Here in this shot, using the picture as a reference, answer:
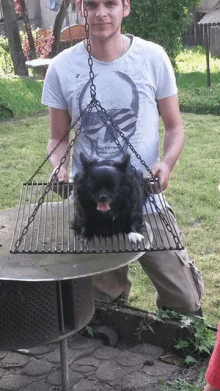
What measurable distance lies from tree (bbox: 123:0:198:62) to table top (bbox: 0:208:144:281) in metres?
12.5

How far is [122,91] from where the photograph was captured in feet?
10.2

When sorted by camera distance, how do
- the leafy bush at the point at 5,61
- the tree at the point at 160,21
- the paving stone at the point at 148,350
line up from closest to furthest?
the paving stone at the point at 148,350 < the tree at the point at 160,21 < the leafy bush at the point at 5,61

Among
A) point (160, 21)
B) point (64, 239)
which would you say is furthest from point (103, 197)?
point (160, 21)

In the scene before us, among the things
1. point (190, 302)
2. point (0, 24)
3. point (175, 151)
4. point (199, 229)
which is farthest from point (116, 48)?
point (0, 24)

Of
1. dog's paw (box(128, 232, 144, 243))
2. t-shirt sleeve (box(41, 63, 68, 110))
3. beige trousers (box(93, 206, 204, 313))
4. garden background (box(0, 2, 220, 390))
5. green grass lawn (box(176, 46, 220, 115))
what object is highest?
t-shirt sleeve (box(41, 63, 68, 110))

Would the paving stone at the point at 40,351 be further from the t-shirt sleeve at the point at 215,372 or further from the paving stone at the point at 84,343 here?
the t-shirt sleeve at the point at 215,372

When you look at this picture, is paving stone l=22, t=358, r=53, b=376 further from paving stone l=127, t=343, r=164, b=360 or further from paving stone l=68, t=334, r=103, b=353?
paving stone l=127, t=343, r=164, b=360

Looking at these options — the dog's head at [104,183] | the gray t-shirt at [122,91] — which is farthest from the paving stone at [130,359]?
the dog's head at [104,183]

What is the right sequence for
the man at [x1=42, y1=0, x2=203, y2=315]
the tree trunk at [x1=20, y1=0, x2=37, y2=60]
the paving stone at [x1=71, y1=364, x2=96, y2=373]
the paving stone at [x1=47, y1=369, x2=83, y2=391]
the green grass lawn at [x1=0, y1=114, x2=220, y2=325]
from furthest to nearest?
the tree trunk at [x1=20, y1=0, x2=37, y2=60], the green grass lawn at [x1=0, y1=114, x2=220, y2=325], the paving stone at [x1=71, y1=364, x2=96, y2=373], the paving stone at [x1=47, y1=369, x2=83, y2=391], the man at [x1=42, y1=0, x2=203, y2=315]

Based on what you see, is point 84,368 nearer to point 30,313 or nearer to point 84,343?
point 84,343

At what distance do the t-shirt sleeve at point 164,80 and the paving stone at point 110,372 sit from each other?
161 cm

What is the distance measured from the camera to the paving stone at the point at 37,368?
135 inches

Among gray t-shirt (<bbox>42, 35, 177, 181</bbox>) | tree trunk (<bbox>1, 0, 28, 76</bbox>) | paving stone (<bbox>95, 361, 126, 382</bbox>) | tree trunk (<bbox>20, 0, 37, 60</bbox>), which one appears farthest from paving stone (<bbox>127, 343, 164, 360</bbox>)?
tree trunk (<bbox>20, 0, 37, 60</bbox>)

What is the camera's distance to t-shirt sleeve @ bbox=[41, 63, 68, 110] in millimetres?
3266
